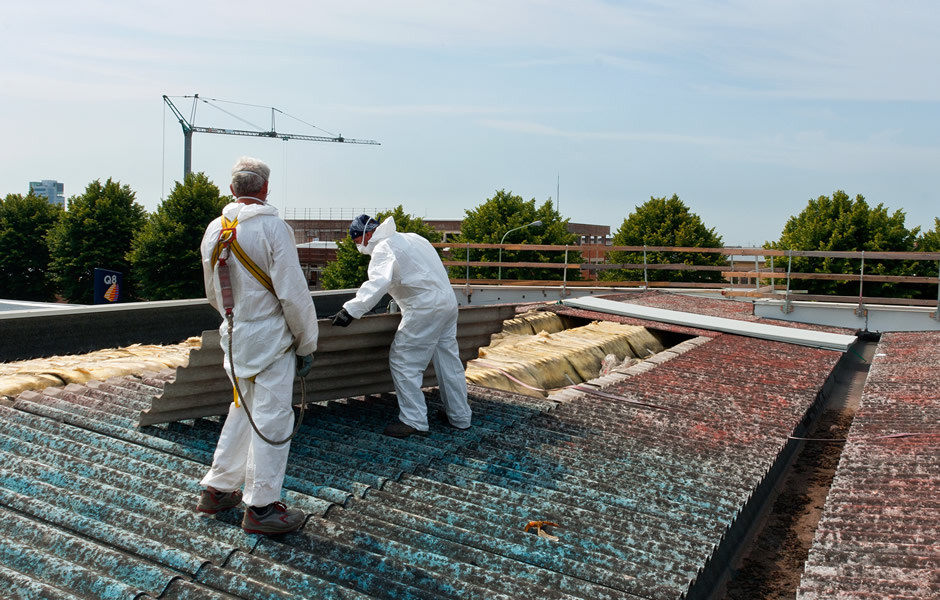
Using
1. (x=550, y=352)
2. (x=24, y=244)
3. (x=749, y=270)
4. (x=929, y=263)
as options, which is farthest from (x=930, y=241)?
(x=24, y=244)

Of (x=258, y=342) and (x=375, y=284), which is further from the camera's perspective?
(x=375, y=284)

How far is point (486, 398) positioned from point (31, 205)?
143ft

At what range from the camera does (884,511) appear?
14.8ft

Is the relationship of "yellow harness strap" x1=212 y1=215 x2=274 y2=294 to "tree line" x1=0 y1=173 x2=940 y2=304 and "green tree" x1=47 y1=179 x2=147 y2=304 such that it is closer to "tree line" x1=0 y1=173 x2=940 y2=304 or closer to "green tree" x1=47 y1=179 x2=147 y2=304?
"tree line" x1=0 y1=173 x2=940 y2=304

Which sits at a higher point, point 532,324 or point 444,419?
point 532,324

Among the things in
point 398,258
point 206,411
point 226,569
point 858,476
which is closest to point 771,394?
point 858,476

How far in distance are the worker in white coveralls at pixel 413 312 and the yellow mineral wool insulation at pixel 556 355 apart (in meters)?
1.96

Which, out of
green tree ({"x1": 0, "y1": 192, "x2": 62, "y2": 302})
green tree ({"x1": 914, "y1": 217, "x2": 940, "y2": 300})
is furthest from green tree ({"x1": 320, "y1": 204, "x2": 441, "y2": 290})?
green tree ({"x1": 914, "y1": 217, "x2": 940, "y2": 300})

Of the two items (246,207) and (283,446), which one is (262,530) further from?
(246,207)

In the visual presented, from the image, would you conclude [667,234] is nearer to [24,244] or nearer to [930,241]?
[930,241]

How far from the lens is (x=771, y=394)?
7531mm

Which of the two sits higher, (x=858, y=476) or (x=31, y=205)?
(x=31, y=205)

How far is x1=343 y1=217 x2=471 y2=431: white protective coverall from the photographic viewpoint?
523cm

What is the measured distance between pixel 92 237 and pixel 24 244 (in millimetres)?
6769
